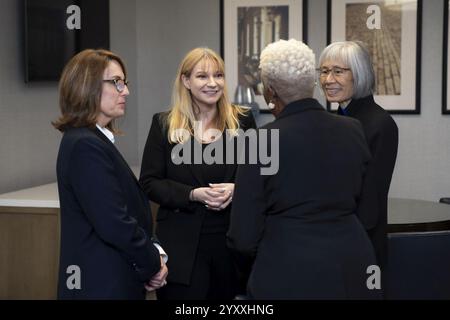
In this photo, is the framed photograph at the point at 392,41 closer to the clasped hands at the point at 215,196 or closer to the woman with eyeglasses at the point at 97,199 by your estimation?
the clasped hands at the point at 215,196

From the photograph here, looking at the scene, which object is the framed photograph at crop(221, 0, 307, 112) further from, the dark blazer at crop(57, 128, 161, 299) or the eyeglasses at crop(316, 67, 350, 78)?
the dark blazer at crop(57, 128, 161, 299)

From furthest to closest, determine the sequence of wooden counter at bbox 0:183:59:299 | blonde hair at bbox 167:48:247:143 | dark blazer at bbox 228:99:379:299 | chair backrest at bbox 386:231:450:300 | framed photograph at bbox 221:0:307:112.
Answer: framed photograph at bbox 221:0:307:112, wooden counter at bbox 0:183:59:299, chair backrest at bbox 386:231:450:300, blonde hair at bbox 167:48:247:143, dark blazer at bbox 228:99:379:299

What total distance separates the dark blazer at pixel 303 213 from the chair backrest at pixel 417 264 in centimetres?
91

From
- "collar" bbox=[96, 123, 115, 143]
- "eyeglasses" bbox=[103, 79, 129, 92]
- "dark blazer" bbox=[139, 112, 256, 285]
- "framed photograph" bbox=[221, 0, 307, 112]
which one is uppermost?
"framed photograph" bbox=[221, 0, 307, 112]

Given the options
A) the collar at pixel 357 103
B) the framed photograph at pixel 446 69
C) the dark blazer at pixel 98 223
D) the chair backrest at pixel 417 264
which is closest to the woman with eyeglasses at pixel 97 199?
the dark blazer at pixel 98 223

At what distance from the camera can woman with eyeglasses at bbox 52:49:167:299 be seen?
2088 millimetres

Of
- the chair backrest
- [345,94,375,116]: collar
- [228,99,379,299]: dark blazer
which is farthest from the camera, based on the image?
the chair backrest

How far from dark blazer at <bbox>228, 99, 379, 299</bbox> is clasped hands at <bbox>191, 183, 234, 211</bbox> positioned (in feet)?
1.75

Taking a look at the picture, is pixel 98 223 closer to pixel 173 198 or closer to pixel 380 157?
pixel 173 198

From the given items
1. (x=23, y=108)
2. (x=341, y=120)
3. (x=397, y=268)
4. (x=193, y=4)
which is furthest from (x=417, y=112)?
(x=341, y=120)

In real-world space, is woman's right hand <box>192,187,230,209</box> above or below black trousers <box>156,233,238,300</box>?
above

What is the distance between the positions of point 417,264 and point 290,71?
4.27ft

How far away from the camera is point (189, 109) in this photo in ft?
9.23

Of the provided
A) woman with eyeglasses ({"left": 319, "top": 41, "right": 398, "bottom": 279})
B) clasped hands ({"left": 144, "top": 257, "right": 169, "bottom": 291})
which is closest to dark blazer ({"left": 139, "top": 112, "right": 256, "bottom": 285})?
clasped hands ({"left": 144, "top": 257, "right": 169, "bottom": 291})
